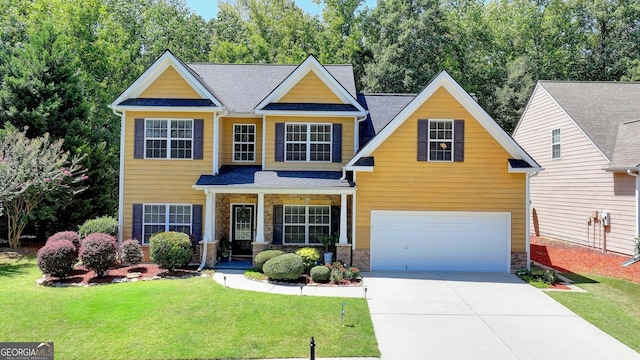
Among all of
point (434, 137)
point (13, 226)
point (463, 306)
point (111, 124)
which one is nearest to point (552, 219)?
point (434, 137)

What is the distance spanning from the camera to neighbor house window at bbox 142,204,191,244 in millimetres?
14852

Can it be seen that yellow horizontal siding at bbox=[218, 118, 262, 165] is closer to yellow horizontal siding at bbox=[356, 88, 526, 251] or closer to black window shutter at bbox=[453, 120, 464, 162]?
yellow horizontal siding at bbox=[356, 88, 526, 251]

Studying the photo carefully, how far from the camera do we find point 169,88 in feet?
49.6

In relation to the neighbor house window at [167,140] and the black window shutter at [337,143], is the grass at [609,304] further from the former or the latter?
the neighbor house window at [167,140]

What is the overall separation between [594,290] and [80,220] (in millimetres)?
21381

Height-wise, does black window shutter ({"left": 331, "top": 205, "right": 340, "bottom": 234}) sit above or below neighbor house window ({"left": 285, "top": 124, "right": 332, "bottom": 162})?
below

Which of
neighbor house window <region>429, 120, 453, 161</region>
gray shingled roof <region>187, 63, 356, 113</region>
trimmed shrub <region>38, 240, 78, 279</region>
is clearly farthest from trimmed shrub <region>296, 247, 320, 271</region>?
trimmed shrub <region>38, 240, 78, 279</region>

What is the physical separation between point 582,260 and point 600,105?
886 cm

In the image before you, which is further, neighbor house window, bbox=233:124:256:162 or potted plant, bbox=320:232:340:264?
neighbor house window, bbox=233:124:256:162

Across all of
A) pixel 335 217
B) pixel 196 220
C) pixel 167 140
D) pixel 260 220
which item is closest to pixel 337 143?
pixel 335 217

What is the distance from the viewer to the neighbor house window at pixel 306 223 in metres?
15.0

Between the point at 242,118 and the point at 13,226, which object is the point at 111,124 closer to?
the point at 13,226

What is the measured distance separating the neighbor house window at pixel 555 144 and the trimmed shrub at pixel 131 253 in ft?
65.6

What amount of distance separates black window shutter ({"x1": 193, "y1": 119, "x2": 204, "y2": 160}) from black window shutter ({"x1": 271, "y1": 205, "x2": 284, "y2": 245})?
142 inches
